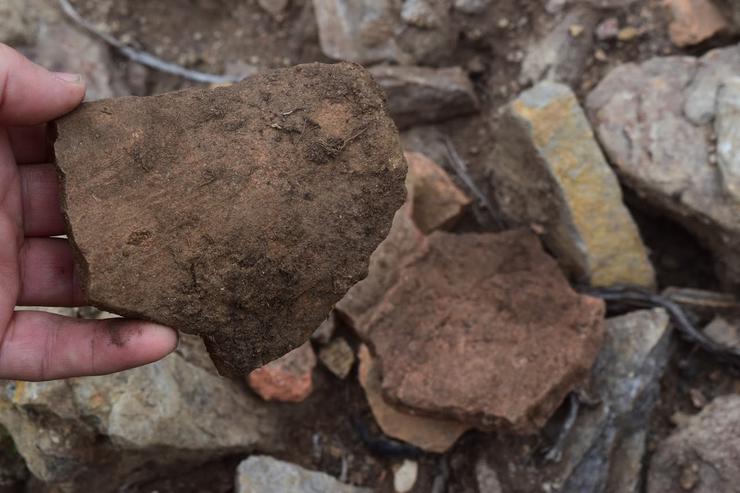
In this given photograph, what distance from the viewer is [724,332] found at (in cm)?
264

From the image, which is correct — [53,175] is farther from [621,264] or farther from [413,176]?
[621,264]

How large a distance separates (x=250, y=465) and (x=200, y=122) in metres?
1.12

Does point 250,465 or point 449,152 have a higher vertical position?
point 449,152

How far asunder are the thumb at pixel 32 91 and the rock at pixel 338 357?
1245 mm

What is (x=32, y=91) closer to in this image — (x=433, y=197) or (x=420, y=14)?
(x=433, y=197)

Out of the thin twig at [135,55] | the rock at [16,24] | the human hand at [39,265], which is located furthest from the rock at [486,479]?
the rock at [16,24]

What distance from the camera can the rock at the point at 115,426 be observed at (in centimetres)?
229

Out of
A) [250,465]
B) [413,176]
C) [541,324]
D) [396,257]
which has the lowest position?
[250,465]

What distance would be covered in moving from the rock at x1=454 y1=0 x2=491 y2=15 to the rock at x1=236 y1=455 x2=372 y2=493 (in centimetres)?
195

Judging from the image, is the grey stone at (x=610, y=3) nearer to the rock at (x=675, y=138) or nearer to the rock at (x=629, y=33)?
the rock at (x=629, y=33)

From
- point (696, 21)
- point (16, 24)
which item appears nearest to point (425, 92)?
point (696, 21)

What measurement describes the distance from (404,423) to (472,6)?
1743 mm

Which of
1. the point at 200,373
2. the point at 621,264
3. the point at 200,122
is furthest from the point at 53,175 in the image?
the point at 621,264

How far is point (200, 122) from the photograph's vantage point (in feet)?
5.96
